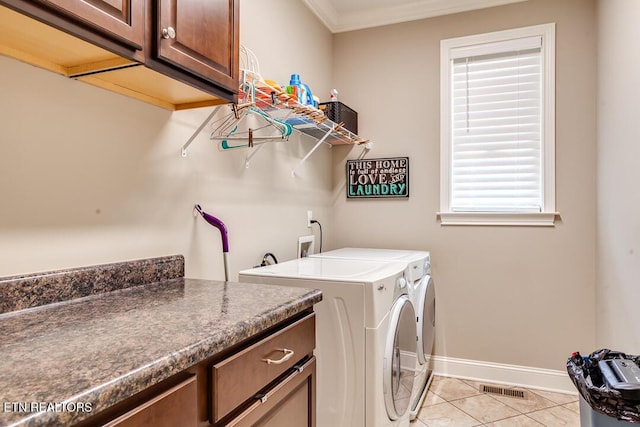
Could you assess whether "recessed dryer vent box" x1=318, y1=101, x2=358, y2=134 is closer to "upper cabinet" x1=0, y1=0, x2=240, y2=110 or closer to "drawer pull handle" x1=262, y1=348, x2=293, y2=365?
"upper cabinet" x1=0, y1=0, x2=240, y2=110

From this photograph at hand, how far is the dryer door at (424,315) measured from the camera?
87.0 inches

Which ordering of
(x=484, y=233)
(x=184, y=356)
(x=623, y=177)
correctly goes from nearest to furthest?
(x=184, y=356) < (x=623, y=177) < (x=484, y=233)

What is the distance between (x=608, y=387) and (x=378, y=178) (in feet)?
6.51

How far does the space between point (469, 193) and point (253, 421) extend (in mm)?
2384

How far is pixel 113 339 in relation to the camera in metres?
0.78

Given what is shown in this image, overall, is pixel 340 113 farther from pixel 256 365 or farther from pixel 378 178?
pixel 256 365

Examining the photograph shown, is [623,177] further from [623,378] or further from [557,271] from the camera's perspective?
[623,378]

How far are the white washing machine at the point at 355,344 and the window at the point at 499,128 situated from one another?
1.39 m

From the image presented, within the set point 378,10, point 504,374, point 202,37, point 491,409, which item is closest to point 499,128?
point 378,10

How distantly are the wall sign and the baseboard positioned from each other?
1284 mm

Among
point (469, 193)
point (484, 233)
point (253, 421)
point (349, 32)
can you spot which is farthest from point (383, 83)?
point (253, 421)

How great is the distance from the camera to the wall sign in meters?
3.00

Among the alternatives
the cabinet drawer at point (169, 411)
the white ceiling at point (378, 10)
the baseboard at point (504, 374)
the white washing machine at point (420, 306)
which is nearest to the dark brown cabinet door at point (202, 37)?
the cabinet drawer at point (169, 411)

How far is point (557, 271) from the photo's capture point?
2.65 metres
